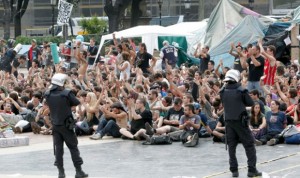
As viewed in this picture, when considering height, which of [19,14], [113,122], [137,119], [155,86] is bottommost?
[113,122]

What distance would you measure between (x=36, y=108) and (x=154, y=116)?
3.59 meters

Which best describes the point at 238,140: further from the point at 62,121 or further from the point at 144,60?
the point at 144,60

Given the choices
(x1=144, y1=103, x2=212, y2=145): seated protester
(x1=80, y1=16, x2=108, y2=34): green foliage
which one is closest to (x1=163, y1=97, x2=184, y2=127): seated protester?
(x1=144, y1=103, x2=212, y2=145): seated protester

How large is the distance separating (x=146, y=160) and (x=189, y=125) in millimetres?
2114

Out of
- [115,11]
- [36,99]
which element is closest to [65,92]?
[36,99]

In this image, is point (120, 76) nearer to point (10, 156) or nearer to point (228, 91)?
point (10, 156)

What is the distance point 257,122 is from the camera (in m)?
18.8

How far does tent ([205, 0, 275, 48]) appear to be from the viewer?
35625 millimetres

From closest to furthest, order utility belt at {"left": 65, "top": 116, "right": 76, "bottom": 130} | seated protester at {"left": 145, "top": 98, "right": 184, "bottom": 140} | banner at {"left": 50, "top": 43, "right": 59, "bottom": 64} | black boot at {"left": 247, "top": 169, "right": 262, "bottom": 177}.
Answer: black boot at {"left": 247, "top": 169, "right": 262, "bottom": 177}
utility belt at {"left": 65, "top": 116, "right": 76, "bottom": 130}
seated protester at {"left": 145, "top": 98, "right": 184, "bottom": 140}
banner at {"left": 50, "top": 43, "right": 59, "bottom": 64}

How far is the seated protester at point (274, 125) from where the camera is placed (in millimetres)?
18672

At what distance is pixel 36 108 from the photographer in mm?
23203

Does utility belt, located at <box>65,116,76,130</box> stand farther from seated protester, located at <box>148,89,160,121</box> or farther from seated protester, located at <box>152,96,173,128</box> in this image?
seated protester, located at <box>148,89,160,121</box>

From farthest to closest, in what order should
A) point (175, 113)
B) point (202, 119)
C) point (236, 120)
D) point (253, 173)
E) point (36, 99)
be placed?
point (36, 99)
point (175, 113)
point (202, 119)
point (236, 120)
point (253, 173)

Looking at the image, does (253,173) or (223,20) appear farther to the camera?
(223,20)
